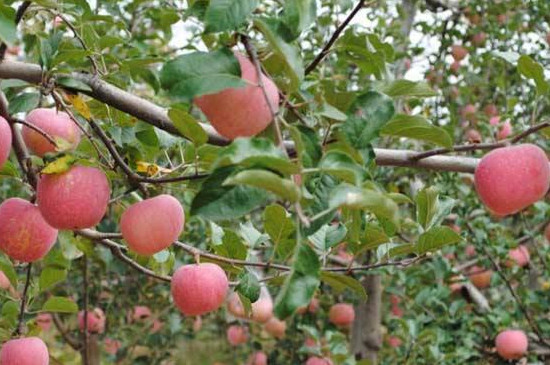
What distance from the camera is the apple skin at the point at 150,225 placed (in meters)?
1.04

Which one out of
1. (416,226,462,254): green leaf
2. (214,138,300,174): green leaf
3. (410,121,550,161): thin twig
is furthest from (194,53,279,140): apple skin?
(416,226,462,254): green leaf

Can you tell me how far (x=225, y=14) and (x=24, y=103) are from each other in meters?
0.50

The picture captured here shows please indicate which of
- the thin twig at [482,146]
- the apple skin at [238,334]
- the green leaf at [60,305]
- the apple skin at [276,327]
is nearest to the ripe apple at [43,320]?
the green leaf at [60,305]

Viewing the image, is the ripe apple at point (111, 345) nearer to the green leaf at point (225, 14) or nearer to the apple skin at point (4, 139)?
the apple skin at point (4, 139)

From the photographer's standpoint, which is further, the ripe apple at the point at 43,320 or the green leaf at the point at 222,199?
the ripe apple at the point at 43,320

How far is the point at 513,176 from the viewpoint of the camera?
98 cm

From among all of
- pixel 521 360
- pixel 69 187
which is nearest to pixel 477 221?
pixel 521 360

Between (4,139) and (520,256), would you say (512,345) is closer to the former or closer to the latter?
(520,256)

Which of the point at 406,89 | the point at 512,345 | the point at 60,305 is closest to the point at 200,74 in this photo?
the point at 406,89

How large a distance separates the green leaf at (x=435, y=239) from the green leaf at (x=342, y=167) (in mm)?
522

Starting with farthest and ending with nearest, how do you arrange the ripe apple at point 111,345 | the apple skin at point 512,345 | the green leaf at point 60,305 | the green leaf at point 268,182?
1. the ripe apple at point 111,345
2. the apple skin at point 512,345
3. the green leaf at point 60,305
4. the green leaf at point 268,182

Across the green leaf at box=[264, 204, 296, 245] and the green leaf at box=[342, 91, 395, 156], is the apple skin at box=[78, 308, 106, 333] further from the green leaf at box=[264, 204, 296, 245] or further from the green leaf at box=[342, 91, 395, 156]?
the green leaf at box=[342, 91, 395, 156]

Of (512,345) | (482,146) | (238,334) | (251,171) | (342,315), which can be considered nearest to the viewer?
(251,171)

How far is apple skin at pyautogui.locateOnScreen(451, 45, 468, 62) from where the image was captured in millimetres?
3283
